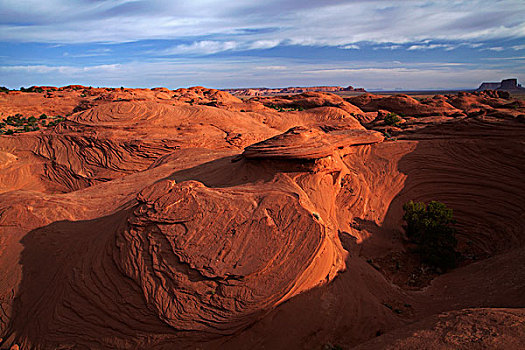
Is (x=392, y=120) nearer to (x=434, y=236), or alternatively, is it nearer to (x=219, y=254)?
(x=434, y=236)

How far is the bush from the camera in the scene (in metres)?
9.17

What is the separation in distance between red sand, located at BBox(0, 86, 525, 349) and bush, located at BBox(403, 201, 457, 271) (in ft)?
1.63

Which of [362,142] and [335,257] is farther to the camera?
[362,142]

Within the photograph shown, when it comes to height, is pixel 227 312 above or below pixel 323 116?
below

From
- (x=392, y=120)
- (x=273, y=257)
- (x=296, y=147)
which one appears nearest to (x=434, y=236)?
(x=296, y=147)

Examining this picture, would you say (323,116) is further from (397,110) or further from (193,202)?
(193,202)

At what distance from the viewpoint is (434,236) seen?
9.52 m

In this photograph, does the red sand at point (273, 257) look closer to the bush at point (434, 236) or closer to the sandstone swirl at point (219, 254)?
the sandstone swirl at point (219, 254)

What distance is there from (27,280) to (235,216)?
502 cm

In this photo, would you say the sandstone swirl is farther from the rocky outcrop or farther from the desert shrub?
the desert shrub

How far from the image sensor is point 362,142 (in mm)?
13180

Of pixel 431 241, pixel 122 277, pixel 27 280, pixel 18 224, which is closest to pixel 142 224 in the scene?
pixel 122 277

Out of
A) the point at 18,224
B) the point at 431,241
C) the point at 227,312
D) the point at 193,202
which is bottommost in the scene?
the point at 431,241

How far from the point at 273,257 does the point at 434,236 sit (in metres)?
6.60
